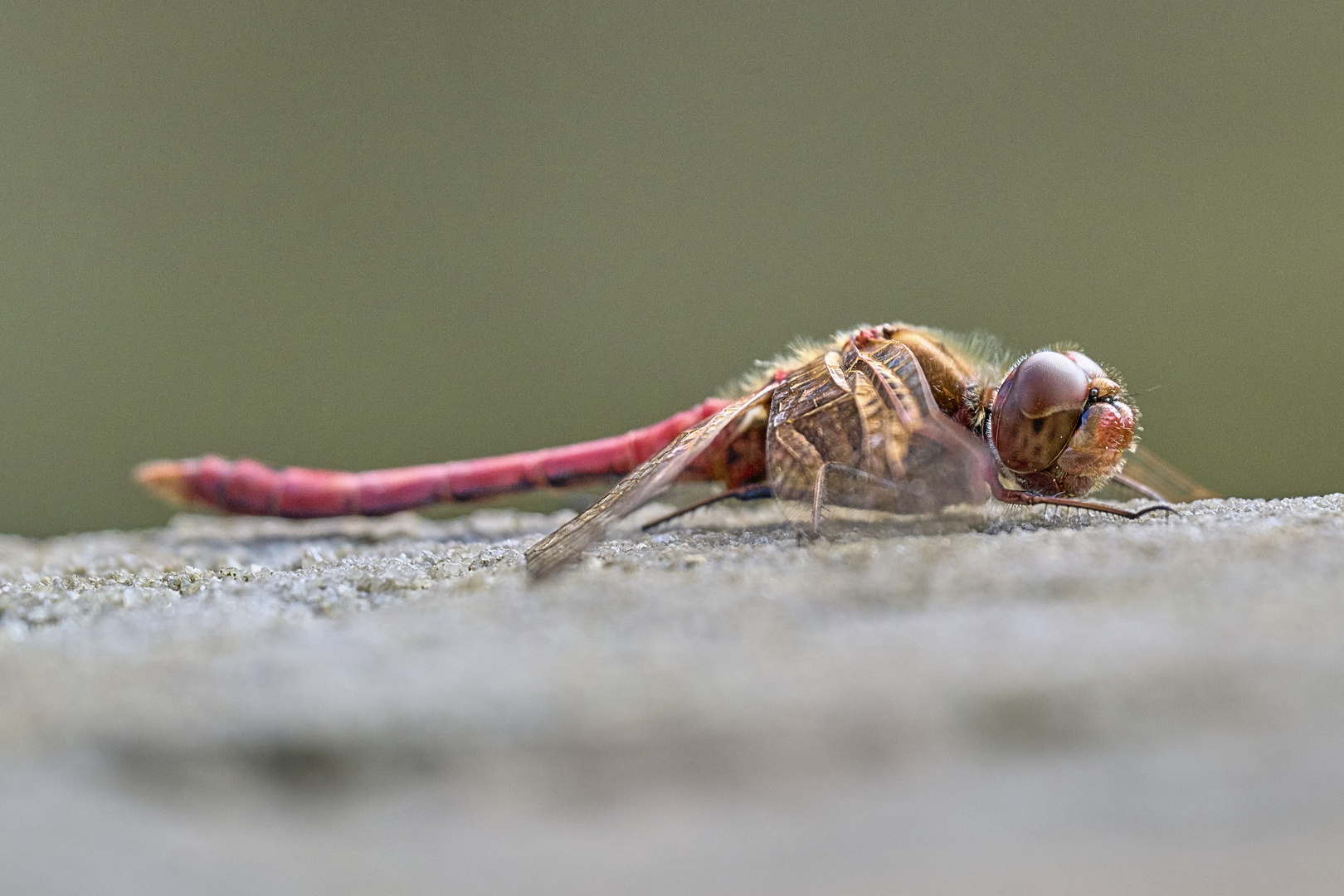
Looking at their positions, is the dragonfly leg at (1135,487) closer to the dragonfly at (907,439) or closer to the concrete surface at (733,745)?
the dragonfly at (907,439)

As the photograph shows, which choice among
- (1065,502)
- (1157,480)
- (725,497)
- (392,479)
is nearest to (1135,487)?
(1157,480)

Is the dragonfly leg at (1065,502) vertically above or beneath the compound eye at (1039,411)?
beneath

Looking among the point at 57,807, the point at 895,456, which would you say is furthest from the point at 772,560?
the point at 57,807

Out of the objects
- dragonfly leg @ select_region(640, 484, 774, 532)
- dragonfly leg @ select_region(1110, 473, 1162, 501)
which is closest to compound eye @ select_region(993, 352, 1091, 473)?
dragonfly leg @ select_region(1110, 473, 1162, 501)

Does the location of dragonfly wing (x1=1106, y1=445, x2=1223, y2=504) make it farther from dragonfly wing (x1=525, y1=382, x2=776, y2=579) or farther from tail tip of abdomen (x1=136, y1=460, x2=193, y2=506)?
tail tip of abdomen (x1=136, y1=460, x2=193, y2=506)

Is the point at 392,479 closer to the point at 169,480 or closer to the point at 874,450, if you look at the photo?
the point at 169,480

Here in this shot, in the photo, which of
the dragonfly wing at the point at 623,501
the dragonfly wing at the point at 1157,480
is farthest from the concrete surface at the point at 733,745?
the dragonfly wing at the point at 1157,480
